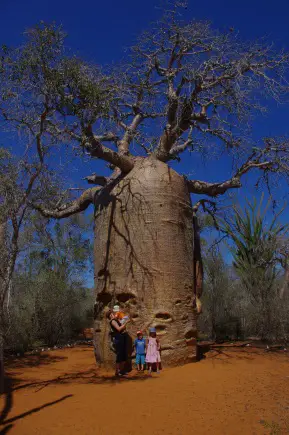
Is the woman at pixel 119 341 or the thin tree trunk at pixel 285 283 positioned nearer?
the woman at pixel 119 341

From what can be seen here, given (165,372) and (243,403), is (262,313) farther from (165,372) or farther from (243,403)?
(243,403)

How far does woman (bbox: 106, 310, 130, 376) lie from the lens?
4.92 metres

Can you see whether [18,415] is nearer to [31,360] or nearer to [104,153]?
[104,153]

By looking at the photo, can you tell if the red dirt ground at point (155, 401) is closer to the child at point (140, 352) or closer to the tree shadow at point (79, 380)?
the tree shadow at point (79, 380)

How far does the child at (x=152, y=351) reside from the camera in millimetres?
4938

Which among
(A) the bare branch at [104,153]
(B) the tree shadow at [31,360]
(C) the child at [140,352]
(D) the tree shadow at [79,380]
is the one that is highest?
(A) the bare branch at [104,153]

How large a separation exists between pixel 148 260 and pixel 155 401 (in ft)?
6.92

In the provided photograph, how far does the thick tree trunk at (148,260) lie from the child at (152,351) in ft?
0.51

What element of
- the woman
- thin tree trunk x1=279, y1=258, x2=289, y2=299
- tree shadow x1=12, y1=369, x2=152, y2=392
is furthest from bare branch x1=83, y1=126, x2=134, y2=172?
thin tree trunk x1=279, y1=258, x2=289, y2=299

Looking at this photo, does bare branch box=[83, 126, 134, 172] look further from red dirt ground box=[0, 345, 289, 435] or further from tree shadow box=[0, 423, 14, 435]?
tree shadow box=[0, 423, 14, 435]

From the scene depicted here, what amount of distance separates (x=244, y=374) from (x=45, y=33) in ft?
15.7

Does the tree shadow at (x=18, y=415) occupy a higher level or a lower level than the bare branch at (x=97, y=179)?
lower

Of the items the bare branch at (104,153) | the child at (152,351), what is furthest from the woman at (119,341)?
the bare branch at (104,153)

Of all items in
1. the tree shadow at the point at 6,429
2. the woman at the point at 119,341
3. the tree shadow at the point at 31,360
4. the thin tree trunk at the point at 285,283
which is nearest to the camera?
the tree shadow at the point at 6,429
